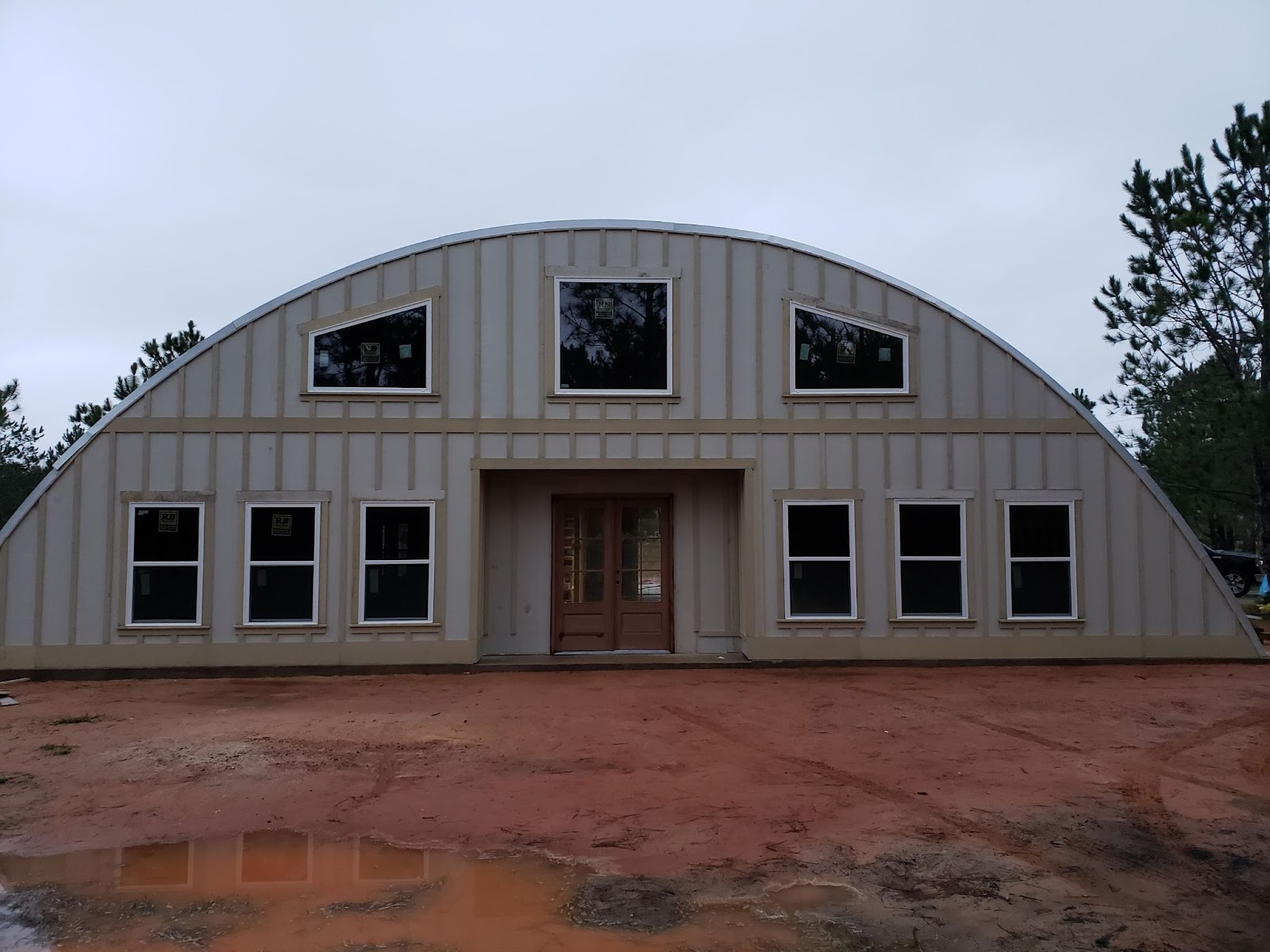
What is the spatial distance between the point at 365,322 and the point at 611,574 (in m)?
4.56

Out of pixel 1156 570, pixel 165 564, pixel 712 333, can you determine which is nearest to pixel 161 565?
pixel 165 564

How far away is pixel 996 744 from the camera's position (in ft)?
24.1

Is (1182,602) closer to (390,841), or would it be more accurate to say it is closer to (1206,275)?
(1206,275)

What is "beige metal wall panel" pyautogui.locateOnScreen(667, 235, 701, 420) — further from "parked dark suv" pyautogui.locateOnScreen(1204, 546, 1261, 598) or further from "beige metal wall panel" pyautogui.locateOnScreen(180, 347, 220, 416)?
"parked dark suv" pyautogui.locateOnScreen(1204, 546, 1261, 598)

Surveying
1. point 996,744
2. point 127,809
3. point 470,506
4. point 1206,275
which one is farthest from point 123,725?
point 1206,275

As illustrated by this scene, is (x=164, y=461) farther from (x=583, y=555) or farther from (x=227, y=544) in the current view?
(x=583, y=555)

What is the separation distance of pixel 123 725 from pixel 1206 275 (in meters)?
16.0

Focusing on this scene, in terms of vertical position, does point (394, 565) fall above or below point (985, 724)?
above

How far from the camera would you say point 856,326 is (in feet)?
39.2

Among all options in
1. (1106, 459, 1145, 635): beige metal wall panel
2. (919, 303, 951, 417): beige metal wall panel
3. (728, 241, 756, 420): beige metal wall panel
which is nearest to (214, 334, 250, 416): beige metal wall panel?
(728, 241, 756, 420): beige metal wall panel

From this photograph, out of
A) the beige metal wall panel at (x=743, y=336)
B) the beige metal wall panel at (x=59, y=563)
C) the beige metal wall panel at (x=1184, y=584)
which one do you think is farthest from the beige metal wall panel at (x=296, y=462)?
the beige metal wall panel at (x=1184, y=584)

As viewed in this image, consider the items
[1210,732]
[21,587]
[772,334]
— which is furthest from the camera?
[772,334]

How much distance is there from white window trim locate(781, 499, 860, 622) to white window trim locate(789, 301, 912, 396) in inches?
55.4

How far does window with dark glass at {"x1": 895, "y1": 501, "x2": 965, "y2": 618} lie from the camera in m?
11.6
